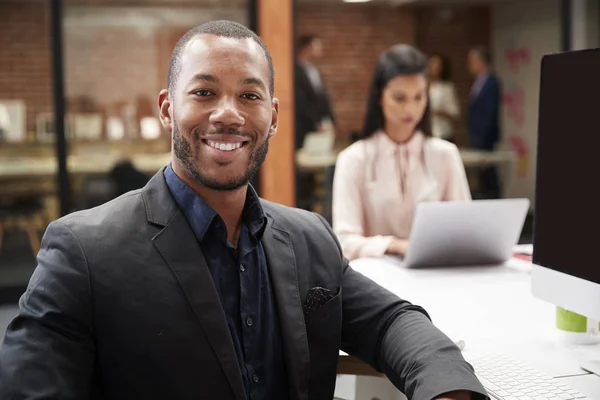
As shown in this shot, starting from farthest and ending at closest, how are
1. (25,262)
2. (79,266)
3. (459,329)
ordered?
(25,262)
(459,329)
(79,266)

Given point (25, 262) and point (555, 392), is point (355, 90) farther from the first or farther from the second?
point (555, 392)

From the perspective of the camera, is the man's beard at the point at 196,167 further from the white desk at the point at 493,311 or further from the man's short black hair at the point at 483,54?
the man's short black hair at the point at 483,54

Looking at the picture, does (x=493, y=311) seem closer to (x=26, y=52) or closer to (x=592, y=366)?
(x=592, y=366)

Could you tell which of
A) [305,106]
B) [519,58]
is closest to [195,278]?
[305,106]

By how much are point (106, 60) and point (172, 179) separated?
548 centimetres

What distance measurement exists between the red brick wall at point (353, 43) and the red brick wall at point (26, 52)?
2527mm

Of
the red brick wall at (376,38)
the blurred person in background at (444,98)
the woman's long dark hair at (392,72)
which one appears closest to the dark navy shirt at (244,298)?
the woman's long dark hair at (392,72)

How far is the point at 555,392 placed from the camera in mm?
1263

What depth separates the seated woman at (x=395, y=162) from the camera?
284 cm

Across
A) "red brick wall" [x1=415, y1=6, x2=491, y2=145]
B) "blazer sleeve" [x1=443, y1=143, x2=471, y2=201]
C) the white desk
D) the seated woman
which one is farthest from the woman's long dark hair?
"red brick wall" [x1=415, y1=6, x2=491, y2=145]

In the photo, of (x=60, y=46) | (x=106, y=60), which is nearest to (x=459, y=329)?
(x=60, y=46)

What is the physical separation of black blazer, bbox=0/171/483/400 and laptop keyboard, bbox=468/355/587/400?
0.08 metres

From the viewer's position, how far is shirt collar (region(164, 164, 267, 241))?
51.5 inches

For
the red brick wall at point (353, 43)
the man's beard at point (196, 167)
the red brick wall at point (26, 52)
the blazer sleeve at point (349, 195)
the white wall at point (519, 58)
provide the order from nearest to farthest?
1. the man's beard at point (196, 167)
2. the blazer sleeve at point (349, 195)
3. the red brick wall at point (26, 52)
4. the white wall at point (519, 58)
5. the red brick wall at point (353, 43)
